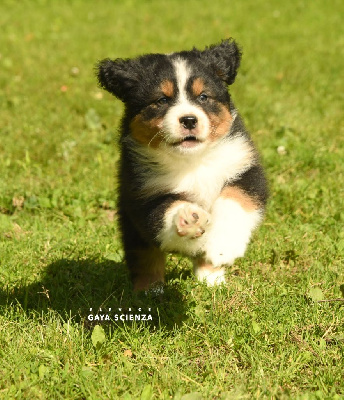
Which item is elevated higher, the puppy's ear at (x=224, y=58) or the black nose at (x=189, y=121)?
the puppy's ear at (x=224, y=58)

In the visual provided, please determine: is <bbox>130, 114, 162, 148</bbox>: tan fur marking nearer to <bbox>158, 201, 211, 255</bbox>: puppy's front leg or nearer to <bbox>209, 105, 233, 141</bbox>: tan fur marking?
Result: <bbox>209, 105, 233, 141</bbox>: tan fur marking

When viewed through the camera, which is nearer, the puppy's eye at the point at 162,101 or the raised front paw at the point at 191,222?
the raised front paw at the point at 191,222

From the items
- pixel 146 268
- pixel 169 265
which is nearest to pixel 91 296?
pixel 146 268

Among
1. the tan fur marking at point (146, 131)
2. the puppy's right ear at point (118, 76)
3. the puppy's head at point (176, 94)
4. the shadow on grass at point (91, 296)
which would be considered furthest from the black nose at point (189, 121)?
the shadow on grass at point (91, 296)

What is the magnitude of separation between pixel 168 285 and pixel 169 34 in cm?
767

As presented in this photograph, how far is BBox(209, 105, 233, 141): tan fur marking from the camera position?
12.6ft

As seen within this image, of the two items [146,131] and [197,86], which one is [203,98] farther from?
[146,131]

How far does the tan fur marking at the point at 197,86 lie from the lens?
12.5 feet

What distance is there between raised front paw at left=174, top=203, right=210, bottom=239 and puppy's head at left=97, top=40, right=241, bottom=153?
0.58 meters

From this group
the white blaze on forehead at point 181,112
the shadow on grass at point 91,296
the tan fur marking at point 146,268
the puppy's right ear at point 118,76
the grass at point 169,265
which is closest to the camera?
the grass at point 169,265

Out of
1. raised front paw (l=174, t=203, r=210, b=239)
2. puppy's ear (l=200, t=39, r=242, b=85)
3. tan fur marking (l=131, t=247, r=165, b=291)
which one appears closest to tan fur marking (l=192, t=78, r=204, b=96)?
puppy's ear (l=200, t=39, r=242, b=85)

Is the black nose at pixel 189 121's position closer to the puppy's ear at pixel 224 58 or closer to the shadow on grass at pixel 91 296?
the puppy's ear at pixel 224 58

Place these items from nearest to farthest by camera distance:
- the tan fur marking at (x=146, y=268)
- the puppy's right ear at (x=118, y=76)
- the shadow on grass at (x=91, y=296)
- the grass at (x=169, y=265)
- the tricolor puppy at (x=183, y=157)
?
the grass at (x=169, y=265)
the tricolor puppy at (x=183, y=157)
the shadow on grass at (x=91, y=296)
the puppy's right ear at (x=118, y=76)
the tan fur marking at (x=146, y=268)

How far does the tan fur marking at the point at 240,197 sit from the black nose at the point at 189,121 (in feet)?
1.35
